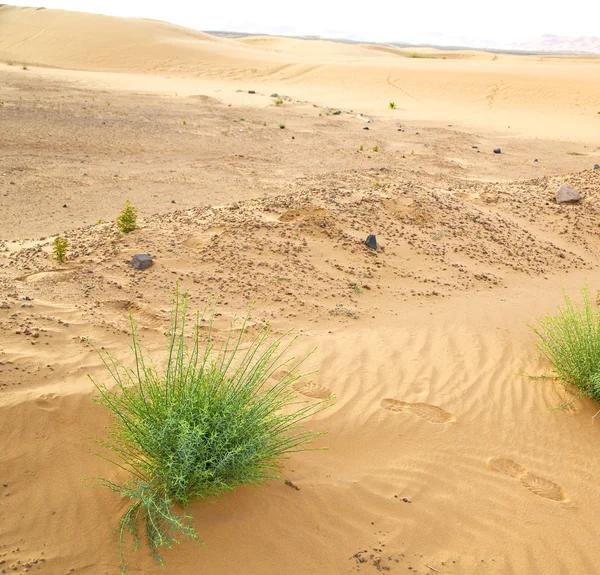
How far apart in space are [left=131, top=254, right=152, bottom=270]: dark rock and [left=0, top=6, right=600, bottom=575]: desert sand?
96mm

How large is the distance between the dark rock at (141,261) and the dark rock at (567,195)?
6360 millimetres

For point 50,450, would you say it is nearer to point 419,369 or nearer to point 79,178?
point 419,369

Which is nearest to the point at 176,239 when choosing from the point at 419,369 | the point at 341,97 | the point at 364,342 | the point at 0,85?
the point at 364,342

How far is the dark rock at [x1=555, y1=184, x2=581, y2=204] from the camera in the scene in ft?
29.7

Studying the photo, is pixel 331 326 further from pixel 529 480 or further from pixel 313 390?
pixel 529 480

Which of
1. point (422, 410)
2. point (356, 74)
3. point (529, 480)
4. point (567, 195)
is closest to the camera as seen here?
point (529, 480)

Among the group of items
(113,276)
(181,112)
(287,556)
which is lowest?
(287,556)

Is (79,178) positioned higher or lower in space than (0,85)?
lower

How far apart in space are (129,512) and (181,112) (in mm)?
14796

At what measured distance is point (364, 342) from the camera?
17.3ft

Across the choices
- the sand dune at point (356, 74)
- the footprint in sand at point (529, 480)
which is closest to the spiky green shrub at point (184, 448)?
the footprint in sand at point (529, 480)

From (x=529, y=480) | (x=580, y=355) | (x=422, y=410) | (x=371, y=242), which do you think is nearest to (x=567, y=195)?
(x=371, y=242)

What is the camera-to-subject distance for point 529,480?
391 cm

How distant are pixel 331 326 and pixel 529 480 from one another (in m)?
2.15
